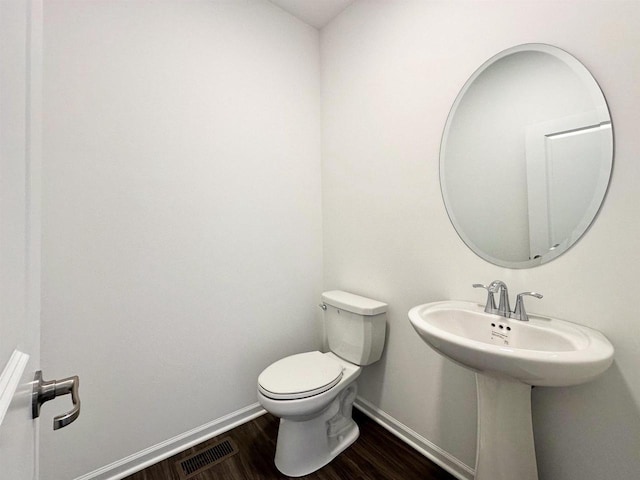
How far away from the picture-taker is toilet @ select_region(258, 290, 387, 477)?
1312 millimetres

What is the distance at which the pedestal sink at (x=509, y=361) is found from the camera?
0.76 m

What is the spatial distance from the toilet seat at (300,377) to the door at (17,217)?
0.99 m

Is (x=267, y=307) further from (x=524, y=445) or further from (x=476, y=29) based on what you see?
(x=476, y=29)

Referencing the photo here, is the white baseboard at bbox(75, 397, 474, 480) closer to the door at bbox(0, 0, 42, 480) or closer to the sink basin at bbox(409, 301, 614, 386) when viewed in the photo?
the sink basin at bbox(409, 301, 614, 386)

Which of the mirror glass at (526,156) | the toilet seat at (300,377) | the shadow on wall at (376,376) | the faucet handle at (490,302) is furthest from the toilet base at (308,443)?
the mirror glass at (526,156)

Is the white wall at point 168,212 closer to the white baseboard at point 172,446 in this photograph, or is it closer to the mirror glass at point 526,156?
the white baseboard at point 172,446

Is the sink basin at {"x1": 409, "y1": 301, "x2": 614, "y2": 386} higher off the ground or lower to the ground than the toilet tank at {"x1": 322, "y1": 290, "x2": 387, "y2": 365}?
higher

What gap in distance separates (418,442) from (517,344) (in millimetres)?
853

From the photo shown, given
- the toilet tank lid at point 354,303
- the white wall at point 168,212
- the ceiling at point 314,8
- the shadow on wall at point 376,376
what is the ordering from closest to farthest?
the white wall at point 168,212 < the toilet tank lid at point 354,303 < the shadow on wall at point 376,376 < the ceiling at point 314,8

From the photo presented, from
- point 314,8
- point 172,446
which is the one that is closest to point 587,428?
point 172,446

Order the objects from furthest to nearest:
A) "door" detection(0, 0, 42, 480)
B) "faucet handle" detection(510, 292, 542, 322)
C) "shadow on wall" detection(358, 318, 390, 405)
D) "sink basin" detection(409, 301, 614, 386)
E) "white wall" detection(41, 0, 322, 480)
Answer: "shadow on wall" detection(358, 318, 390, 405) < "white wall" detection(41, 0, 322, 480) < "faucet handle" detection(510, 292, 542, 322) < "sink basin" detection(409, 301, 614, 386) < "door" detection(0, 0, 42, 480)

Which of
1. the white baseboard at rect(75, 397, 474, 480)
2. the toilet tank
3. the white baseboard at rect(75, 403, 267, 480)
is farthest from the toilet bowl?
the white baseboard at rect(75, 403, 267, 480)

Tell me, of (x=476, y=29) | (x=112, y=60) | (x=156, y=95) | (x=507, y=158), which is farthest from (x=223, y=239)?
(x=476, y=29)

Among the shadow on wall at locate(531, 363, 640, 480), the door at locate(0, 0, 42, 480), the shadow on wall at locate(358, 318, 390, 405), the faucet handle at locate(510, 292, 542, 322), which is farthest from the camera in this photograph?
the shadow on wall at locate(358, 318, 390, 405)
